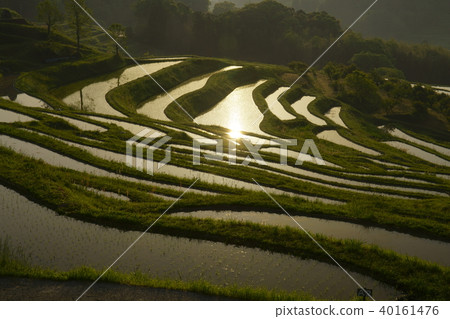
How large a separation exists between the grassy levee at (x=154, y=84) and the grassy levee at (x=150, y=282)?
26.8 meters

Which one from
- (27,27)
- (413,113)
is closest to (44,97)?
(27,27)

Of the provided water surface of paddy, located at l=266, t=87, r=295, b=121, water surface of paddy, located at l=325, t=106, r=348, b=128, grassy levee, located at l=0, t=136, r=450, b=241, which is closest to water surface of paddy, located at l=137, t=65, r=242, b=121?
water surface of paddy, located at l=266, t=87, r=295, b=121

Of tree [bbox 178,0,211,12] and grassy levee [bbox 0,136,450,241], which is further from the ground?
tree [bbox 178,0,211,12]

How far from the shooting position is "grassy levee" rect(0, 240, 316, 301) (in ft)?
37.9

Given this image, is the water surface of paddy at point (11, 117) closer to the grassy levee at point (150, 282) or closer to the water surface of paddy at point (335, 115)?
the grassy levee at point (150, 282)

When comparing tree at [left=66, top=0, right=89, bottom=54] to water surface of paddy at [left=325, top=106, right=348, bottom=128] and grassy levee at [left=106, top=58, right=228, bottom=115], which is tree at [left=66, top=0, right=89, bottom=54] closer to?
grassy levee at [left=106, top=58, right=228, bottom=115]

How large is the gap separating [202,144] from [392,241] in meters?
17.3

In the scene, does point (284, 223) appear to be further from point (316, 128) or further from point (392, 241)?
point (316, 128)

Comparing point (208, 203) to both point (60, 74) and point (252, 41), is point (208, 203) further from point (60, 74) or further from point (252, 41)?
point (252, 41)

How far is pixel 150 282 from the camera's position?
11.9 metres

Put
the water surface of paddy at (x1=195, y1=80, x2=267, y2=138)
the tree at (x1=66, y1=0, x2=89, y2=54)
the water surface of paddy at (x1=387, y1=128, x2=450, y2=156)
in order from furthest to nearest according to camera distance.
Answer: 1. the tree at (x1=66, y1=0, x2=89, y2=54)
2. the water surface of paddy at (x1=387, y1=128, x2=450, y2=156)
3. the water surface of paddy at (x1=195, y1=80, x2=267, y2=138)

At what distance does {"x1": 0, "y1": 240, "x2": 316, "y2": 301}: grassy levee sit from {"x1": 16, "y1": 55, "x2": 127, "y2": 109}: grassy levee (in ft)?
88.1

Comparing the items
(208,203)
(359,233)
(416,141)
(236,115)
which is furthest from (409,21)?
(208,203)

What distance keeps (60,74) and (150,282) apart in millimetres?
43303
